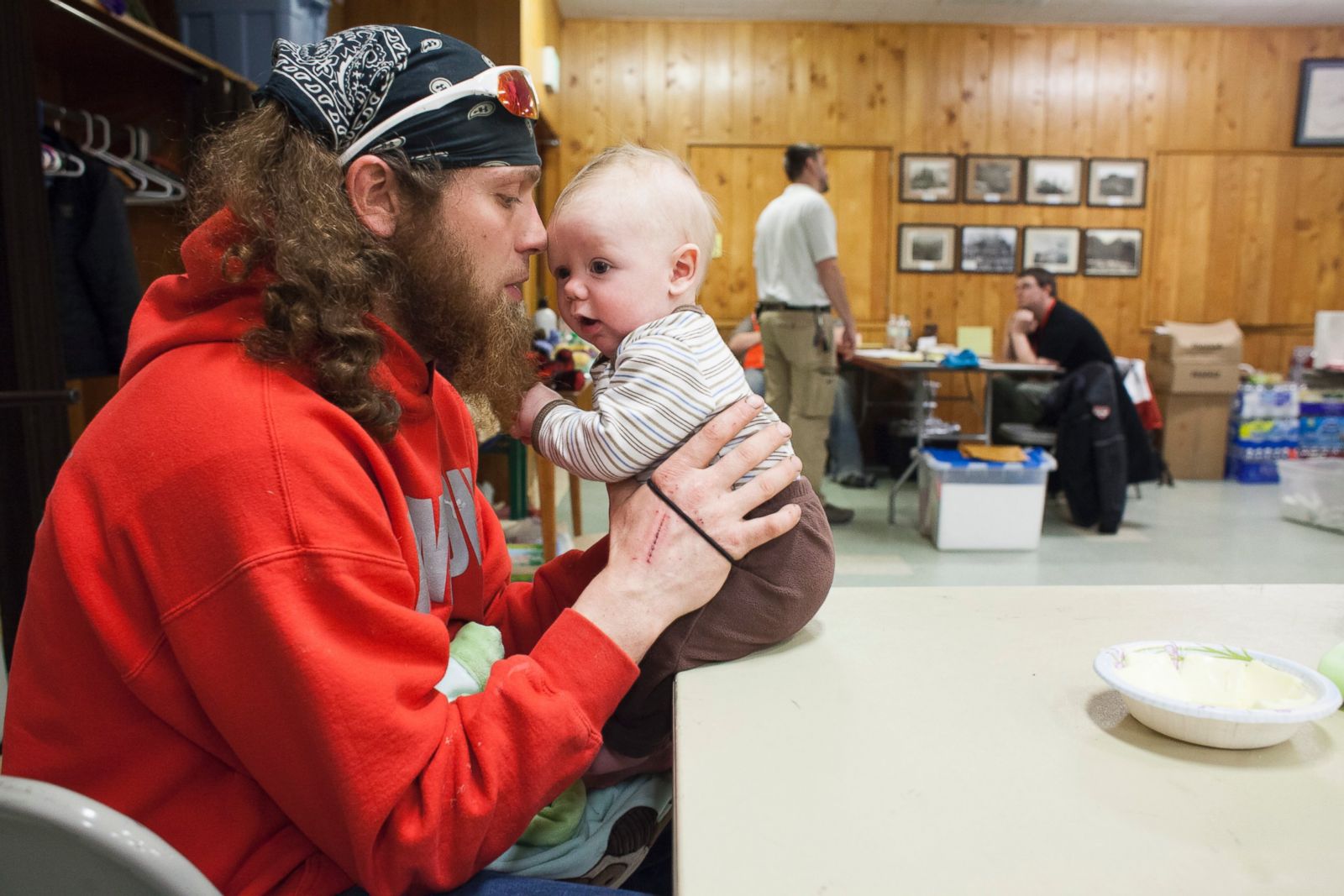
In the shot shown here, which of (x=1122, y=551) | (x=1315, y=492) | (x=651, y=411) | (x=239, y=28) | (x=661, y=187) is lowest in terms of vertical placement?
(x=1122, y=551)

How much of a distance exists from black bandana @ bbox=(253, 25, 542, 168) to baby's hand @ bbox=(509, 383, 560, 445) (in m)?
0.33

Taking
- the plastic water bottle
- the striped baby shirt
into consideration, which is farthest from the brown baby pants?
the plastic water bottle

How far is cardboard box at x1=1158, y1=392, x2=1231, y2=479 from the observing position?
6.31 metres

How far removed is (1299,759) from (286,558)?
0.78 m

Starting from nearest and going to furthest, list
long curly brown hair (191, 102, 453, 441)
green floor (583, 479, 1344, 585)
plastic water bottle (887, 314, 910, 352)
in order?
1. long curly brown hair (191, 102, 453, 441)
2. green floor (583, 479, 1344, 585)
3. plastic water bottle (887, 314, 910, 352)

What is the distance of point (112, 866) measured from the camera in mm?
544

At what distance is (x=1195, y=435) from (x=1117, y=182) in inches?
79.9

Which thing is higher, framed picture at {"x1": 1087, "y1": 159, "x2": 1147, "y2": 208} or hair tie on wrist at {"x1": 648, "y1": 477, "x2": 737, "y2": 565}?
framed picture at {"x1": 1087, "y1": 159, "x2": 1147, "y2": 208}

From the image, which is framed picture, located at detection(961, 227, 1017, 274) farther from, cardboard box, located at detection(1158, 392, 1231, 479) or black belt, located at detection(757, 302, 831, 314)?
black belt, located at detection(757, 302, 831, 314)

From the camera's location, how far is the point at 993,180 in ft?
22.8

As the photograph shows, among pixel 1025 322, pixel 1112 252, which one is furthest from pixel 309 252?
pixel 1112 252

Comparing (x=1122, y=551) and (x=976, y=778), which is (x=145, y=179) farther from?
(x=1122, y=551)

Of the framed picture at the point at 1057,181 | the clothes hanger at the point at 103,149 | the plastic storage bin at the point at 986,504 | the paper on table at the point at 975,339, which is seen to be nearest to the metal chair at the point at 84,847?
the clothes hanger at the point at 103,149

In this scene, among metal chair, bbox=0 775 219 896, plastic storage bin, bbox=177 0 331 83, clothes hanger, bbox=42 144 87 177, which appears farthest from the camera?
plastic storage bin, bbox=177 0 331 83
